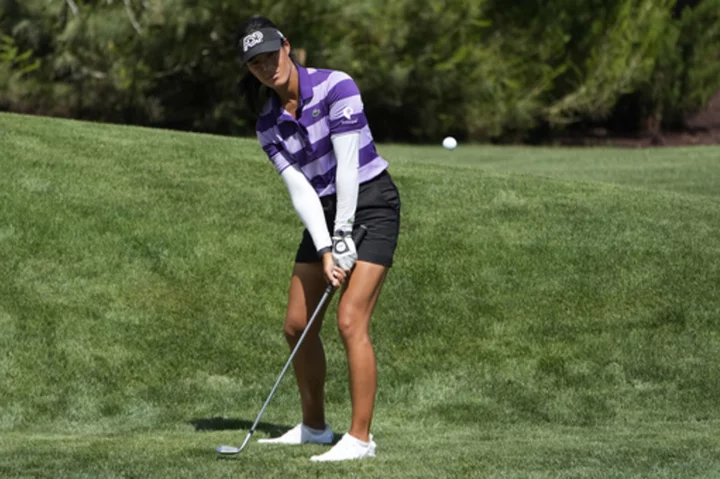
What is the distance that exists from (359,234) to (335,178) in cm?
27

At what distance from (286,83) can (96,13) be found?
15.7 metres

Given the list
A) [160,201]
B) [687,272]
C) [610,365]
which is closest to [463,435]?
[610,365]

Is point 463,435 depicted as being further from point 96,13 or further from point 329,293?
point 96,13

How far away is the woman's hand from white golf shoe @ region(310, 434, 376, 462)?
0.66m

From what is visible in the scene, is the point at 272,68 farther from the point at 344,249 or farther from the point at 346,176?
the point at 344,249

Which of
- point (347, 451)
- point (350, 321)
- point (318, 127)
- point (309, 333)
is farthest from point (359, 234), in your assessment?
point (347, 451)

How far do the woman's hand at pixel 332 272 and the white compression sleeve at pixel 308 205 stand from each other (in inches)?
2.5

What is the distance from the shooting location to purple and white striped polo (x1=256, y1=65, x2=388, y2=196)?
18.7 ft

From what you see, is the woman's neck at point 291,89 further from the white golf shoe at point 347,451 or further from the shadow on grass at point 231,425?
the shadow on grass at point 231,425

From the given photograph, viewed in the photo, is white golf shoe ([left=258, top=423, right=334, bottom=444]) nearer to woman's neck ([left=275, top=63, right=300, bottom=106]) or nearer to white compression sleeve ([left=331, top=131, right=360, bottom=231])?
white compression sleeve ([left=331, top=131, right=360, bottom=231])

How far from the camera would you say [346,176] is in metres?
5.70

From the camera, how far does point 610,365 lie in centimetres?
858

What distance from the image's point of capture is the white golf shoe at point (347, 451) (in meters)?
5.69

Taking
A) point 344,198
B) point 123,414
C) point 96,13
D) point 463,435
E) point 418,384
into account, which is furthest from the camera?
point 96,13
